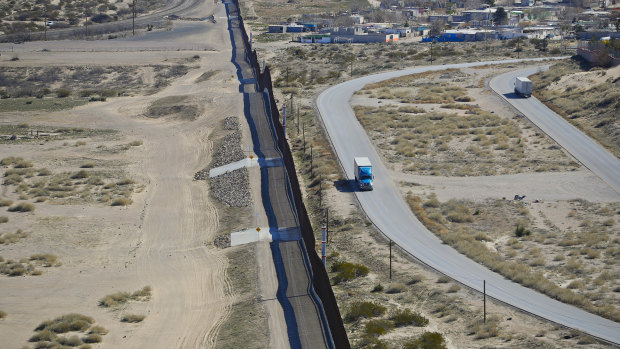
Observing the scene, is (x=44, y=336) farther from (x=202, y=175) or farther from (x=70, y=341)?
(x=202, y=175)

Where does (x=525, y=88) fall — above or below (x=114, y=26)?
below

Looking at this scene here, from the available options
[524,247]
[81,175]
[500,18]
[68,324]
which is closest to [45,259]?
[68,324]

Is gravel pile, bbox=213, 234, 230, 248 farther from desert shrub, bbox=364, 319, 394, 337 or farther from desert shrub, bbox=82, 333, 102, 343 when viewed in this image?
desert shrub, bbox=364, 319, 394, 337

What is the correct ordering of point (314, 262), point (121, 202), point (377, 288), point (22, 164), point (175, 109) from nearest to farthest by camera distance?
point (377, 288)
point (314, 262)
point (121, 202)
point (22, 164)
point (175, 109)

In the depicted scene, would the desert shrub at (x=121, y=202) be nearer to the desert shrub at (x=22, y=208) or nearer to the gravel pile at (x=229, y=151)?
the desert shrub at (x=22, y=208)

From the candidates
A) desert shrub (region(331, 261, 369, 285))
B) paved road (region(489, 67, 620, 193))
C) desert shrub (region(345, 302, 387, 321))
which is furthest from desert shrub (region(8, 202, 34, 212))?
paved road (region(489, 67, 620, 193))

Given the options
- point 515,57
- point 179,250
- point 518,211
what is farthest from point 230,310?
point 515,57
